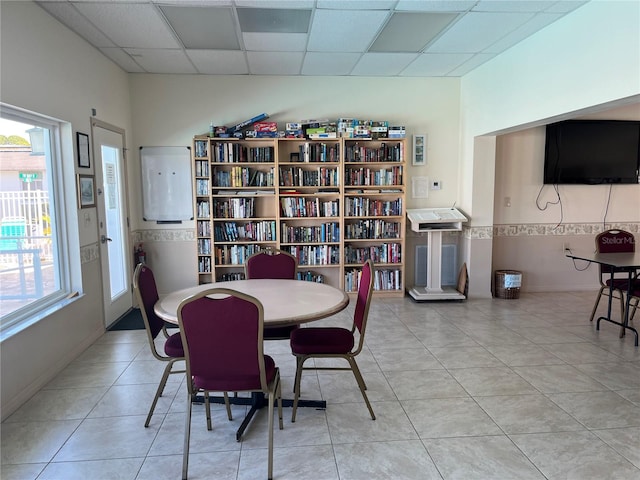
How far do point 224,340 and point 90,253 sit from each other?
2.54 m

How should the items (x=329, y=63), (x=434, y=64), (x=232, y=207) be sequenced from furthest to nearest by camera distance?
(x=232, y=207) < (x=434, y=64) < (x=329, y=63)

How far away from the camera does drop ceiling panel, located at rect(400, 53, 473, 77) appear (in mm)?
4559

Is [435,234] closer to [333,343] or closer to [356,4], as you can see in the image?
[356,4]

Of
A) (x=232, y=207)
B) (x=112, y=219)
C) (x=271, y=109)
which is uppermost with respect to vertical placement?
(x=271, y=109)

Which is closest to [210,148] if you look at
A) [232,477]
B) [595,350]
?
[232,477]

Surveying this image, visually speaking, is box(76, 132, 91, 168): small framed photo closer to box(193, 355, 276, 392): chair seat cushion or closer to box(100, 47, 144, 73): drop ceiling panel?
box(100, 47, 144, 73): drop ceiling panel

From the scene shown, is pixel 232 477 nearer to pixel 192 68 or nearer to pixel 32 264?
pixel 32 264

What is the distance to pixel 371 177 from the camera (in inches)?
211

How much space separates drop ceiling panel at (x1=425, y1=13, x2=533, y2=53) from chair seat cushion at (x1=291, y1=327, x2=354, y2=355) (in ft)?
9.25

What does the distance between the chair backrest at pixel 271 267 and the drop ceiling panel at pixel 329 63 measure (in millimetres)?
2324

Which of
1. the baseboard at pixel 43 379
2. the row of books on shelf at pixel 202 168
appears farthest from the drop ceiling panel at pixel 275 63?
the baseboard at pixel 43 379

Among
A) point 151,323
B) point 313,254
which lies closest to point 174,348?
point 151,323

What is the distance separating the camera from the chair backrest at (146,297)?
2.45 metres

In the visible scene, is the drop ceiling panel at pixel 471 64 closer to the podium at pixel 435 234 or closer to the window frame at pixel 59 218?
the podium at pixel 435 234
